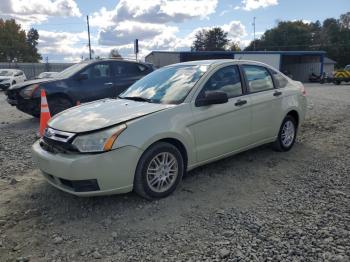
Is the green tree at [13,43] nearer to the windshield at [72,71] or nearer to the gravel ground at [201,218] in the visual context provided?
the windshield at [72,71]

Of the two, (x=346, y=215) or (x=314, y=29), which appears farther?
(x=314, y=29)

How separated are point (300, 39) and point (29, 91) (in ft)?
261

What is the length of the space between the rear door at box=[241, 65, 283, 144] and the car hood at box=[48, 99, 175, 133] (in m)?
1.62

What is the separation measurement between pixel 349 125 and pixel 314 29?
8700 centimetres

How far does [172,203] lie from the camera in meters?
4.05

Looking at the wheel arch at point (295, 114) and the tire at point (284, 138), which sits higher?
the wheel arch at point (295, 114)

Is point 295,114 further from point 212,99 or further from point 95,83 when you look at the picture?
point 95,83

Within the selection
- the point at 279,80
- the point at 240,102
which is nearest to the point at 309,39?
the point at 279,80

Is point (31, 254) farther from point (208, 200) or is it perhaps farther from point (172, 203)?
point (208, 200)

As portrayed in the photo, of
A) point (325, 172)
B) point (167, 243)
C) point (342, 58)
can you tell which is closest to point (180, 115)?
point (167, 243)

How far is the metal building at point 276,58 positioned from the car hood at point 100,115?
33.1 m

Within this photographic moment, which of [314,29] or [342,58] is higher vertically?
[314,29]

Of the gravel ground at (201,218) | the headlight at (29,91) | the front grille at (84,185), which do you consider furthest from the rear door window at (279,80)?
the headlight at (29,91)

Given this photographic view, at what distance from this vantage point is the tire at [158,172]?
389 centimetres
